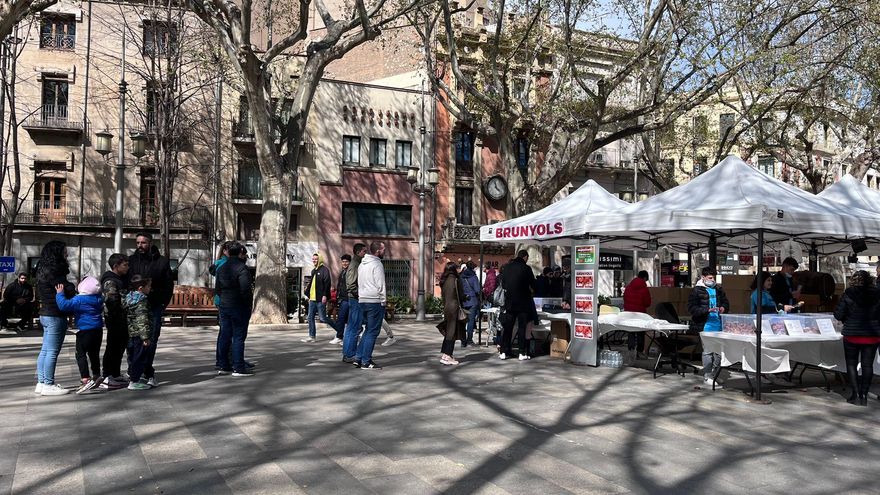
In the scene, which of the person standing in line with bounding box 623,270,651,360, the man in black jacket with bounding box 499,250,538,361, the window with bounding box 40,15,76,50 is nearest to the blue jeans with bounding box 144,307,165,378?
the man in black jacket with bounding box 499,250,538,361

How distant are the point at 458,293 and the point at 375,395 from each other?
335 centimetres

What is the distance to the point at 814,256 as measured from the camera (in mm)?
18797

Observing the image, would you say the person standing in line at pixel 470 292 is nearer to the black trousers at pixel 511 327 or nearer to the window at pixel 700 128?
the black trousers at pixel 511 327

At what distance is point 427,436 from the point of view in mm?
7312

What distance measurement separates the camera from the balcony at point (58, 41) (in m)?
32.3

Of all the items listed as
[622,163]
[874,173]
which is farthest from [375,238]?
[874,173]

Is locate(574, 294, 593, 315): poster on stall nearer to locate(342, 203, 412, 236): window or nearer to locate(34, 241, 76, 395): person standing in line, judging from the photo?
locate(34, 241, 76, 395): person standing in line

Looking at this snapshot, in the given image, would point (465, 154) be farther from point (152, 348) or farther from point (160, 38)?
point (152, 348)

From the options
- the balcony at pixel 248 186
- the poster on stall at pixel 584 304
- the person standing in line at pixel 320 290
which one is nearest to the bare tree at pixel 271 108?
the person standing in line at pixel 320 290

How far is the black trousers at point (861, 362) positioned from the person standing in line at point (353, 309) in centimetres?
644

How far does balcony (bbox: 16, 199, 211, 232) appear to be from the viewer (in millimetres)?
31672

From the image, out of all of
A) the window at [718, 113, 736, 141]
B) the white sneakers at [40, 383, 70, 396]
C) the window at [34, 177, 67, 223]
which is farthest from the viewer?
the window at [34, 177, 67, 223]

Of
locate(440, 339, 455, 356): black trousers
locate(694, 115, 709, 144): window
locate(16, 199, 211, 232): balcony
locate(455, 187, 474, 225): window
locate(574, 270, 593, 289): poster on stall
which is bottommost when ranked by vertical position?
locate(440, 339, 455, 356): black trousers

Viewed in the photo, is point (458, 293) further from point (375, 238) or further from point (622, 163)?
point (622, 163)
